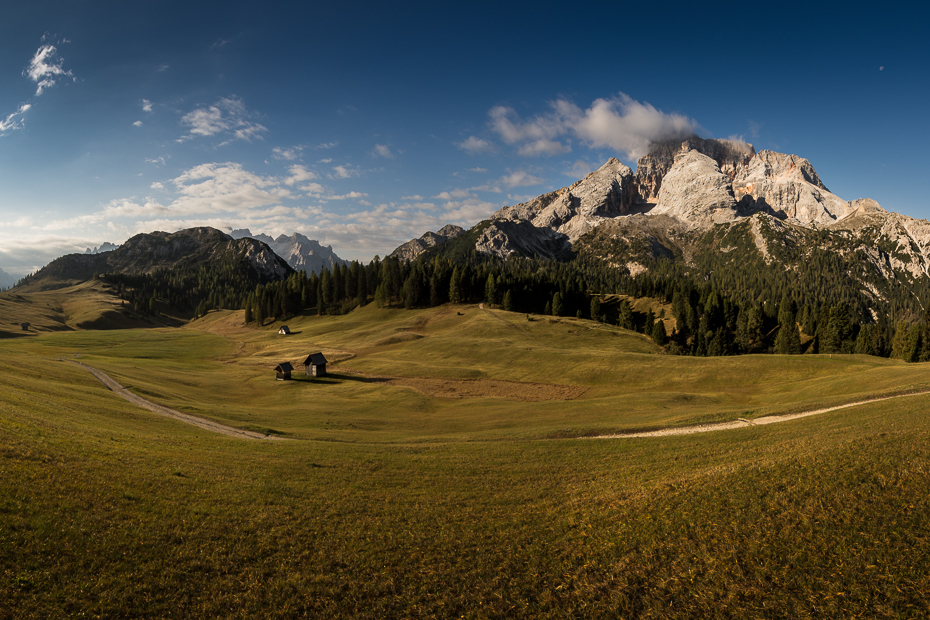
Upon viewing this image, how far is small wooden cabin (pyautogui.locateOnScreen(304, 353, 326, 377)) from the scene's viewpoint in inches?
2857

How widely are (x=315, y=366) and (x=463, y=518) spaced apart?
62.9 metres

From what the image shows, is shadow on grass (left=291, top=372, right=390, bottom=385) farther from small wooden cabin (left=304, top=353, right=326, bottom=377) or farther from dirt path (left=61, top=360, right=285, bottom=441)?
dirt path (left=61, top=360, right=285, bottom=441)

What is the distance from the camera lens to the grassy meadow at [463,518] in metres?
Result: 10.2

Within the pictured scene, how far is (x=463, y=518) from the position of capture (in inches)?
642

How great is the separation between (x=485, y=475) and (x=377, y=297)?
137860 mm

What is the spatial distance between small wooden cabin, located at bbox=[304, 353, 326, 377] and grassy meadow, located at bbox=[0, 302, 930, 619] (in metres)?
37.1

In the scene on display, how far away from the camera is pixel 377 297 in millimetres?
154250

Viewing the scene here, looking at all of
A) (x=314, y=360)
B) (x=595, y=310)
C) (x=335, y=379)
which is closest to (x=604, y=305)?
(x=595, y=310)

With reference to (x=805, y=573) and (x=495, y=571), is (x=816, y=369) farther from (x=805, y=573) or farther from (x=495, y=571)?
(x=495, y=571)

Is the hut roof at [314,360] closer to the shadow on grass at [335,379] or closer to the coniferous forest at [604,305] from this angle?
the shadow on grass at [335,379]

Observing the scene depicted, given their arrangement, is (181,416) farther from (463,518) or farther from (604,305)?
(604,305)

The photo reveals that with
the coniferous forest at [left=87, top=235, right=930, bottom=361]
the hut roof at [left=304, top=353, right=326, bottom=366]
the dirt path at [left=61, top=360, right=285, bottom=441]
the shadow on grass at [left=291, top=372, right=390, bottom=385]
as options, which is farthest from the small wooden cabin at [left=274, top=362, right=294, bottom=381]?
the coniferous forest at [left=87, top=235, right=930, bottom=361]

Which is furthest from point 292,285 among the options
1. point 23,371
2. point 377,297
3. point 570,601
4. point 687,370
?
point 570,601

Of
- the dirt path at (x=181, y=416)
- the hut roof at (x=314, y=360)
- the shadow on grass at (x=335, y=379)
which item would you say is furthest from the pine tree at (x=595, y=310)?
the dirt path at (x=181, y=416)
